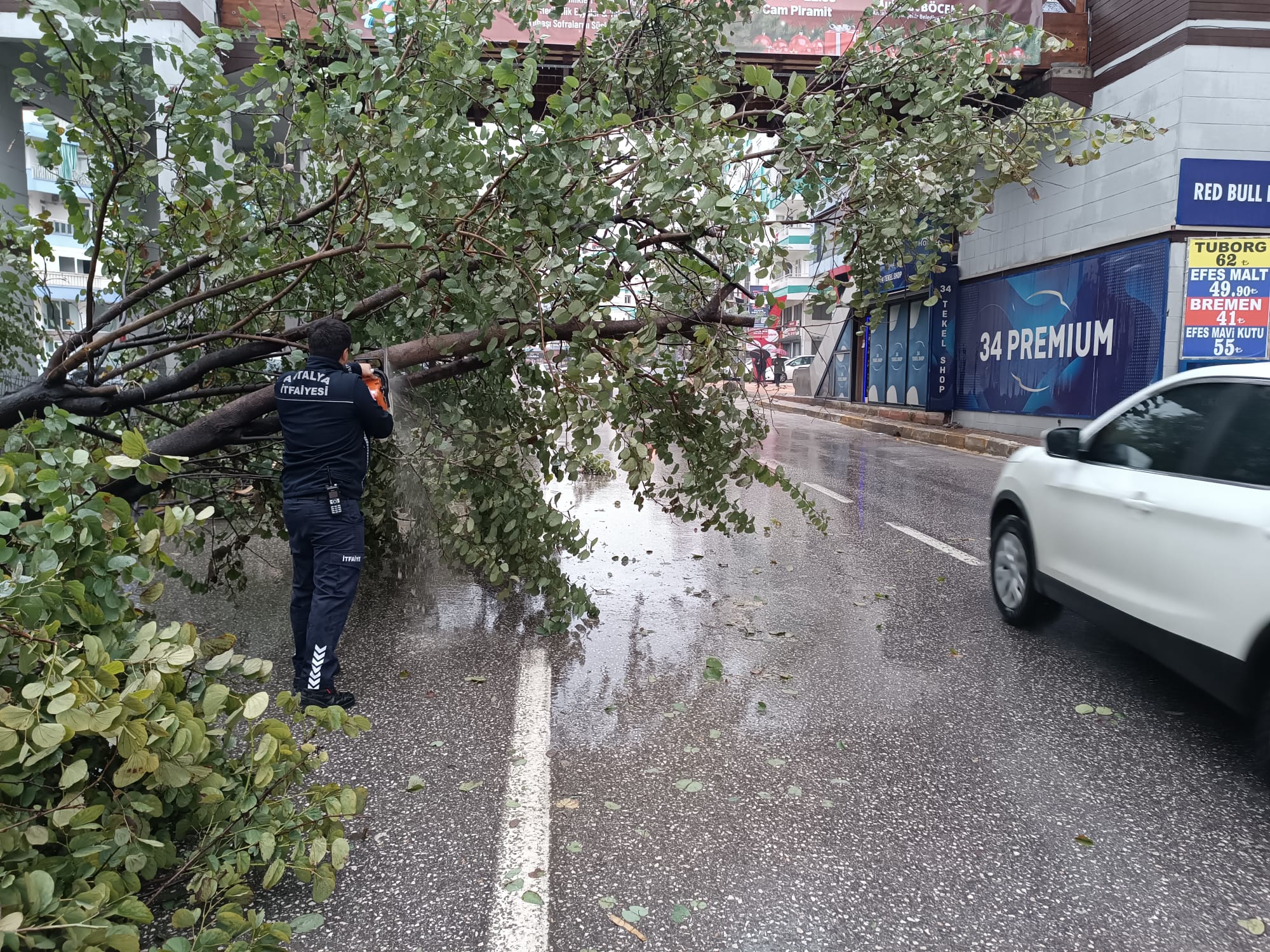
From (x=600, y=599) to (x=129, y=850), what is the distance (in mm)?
4223

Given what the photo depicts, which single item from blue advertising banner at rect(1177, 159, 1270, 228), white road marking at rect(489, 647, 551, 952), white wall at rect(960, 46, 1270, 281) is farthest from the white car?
blue advertising banner at rect(1177, 159, 1270, 228)

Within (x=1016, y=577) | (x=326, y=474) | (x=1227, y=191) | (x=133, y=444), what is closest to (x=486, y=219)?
(x=326, y=474)

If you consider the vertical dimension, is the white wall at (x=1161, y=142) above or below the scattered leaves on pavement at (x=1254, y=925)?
above

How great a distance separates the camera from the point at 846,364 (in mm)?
29453

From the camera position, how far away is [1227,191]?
1311 centimetres

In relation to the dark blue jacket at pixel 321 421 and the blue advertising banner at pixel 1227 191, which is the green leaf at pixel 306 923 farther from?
the blue advertising banner at pixel 1227 191

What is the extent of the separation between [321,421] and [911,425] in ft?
60.6

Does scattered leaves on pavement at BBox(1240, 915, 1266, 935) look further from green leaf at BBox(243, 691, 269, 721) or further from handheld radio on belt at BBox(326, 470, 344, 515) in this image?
handheld radio on belt at BBox(326, 470, 344, 515)

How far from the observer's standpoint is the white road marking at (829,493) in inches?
430

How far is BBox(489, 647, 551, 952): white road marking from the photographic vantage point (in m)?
2.69

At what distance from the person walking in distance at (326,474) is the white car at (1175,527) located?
3.71 m

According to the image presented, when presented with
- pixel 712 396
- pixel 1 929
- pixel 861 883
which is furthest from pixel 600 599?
pixel 1 929

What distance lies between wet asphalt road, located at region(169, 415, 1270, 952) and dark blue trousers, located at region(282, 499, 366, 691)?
0.32 meters

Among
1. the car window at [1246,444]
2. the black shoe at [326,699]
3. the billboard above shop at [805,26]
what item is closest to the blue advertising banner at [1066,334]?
the billboard above shop at [805,26]
